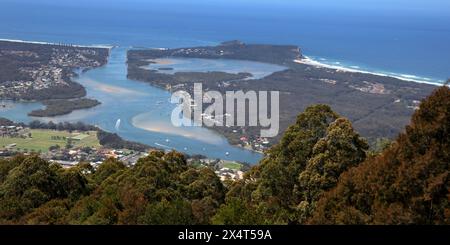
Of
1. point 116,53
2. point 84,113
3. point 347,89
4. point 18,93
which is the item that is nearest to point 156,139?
point 84,113

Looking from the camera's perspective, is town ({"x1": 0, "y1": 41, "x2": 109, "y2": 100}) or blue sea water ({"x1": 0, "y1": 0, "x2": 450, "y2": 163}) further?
town ({"x1": 0, "y1": 41, "x2": 109, "y2": 100})

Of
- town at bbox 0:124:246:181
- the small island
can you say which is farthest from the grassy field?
the small island

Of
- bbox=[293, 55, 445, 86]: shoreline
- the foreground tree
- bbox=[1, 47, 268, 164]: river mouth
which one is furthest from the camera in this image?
bbox=[293, 55, 445, 86]: shoreline

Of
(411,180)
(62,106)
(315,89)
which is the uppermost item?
(411,180)

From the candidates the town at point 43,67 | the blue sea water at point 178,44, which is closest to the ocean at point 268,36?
the blue sea water at point 178,44

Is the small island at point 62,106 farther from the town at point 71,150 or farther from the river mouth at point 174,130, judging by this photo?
the river mouth at point 174,130

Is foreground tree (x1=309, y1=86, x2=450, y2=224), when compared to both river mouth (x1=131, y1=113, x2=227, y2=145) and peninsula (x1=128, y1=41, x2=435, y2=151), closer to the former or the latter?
peninsula (x1=128, y1=41, x2=435, y2=151)

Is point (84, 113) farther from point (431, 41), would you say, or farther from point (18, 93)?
point (431, 41)

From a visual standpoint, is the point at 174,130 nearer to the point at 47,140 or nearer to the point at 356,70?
the point at 47,140

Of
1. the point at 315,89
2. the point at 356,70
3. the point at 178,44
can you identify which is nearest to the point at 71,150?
the point at 315,89
